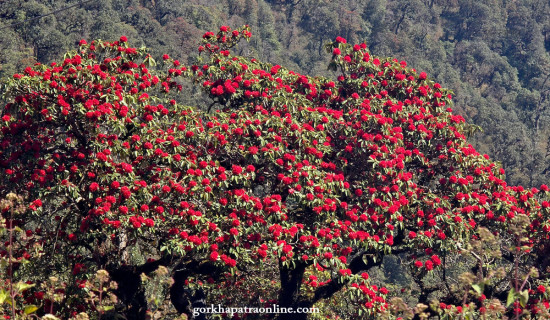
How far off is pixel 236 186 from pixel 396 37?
3011 inches

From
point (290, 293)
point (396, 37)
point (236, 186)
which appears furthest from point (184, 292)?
point (396, 37)

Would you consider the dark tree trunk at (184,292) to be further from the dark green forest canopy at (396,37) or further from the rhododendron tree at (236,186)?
the dark green forest canopy at (396,37)

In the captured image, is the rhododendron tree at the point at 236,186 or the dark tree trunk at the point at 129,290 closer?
the rhododendron tree at the point at 236,186

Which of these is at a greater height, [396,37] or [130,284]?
[130,284]

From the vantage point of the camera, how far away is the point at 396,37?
270 feet

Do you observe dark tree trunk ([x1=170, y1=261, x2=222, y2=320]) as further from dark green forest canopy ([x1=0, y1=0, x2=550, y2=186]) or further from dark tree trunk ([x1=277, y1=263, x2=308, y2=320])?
Result: dark green forest canopy ([x1=0, y1=0, x2=550, y2=186])

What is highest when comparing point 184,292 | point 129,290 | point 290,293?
point 129,290

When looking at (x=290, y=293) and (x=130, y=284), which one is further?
(x=290, y=293)

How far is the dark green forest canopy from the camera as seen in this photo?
55500 mm

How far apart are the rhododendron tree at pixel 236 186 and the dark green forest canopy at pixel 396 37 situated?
40.8m

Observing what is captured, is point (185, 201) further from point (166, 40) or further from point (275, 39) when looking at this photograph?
point (275, 39)

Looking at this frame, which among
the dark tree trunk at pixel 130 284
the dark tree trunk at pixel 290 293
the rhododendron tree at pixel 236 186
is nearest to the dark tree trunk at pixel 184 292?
the rhododendron tree at pixel 236 186

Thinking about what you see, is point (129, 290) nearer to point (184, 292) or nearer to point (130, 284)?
point (130, 284)

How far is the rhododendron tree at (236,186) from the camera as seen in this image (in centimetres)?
901
